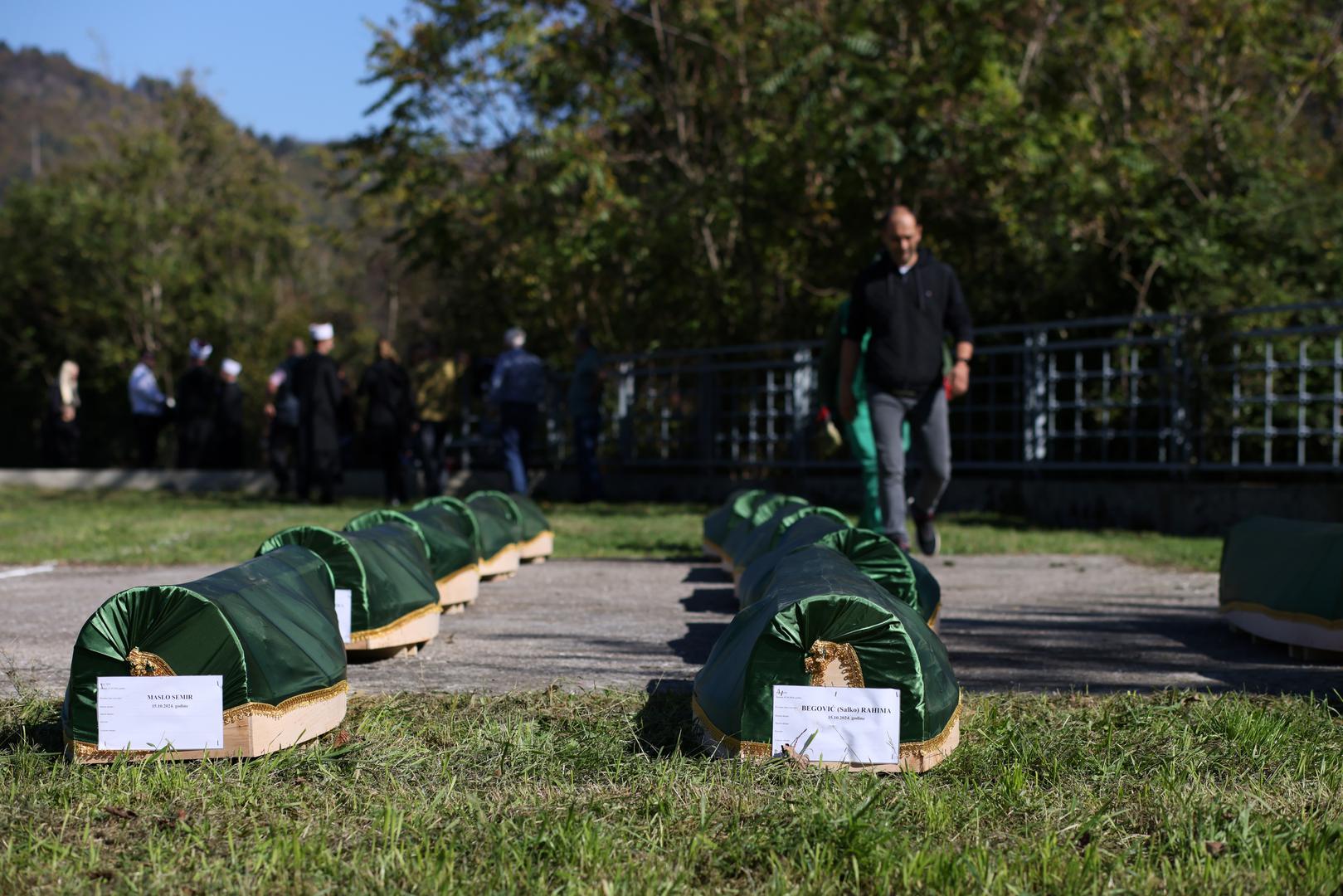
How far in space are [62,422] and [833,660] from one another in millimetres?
22634

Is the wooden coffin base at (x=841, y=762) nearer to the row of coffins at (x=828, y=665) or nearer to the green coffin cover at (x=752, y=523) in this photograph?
the row of coffins at (x=828, y=665)

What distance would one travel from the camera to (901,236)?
7.57 meters

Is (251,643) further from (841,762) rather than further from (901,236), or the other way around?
(901,236)

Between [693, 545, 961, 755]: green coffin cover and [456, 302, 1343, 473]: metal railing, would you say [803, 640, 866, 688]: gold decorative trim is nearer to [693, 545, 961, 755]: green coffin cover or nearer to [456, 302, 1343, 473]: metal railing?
[693, 545, 961, 755]: green coffin cover

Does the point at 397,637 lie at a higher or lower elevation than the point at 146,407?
lower

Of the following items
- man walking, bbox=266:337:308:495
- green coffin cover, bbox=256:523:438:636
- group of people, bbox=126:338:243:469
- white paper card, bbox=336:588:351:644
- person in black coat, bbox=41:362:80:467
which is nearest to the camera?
white paper card, bbox=336:588:351:644

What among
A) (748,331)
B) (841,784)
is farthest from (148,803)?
(748,331)

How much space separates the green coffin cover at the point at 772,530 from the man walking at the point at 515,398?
7780mm

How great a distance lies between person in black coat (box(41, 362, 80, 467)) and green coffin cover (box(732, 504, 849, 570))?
1792cm

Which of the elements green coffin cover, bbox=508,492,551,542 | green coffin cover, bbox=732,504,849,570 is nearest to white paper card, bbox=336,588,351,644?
green coffin cover, bbox=732,504,849,570

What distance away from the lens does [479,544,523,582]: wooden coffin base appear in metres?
7.73

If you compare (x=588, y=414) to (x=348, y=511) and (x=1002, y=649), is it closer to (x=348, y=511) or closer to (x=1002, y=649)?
(x=348, y=511)

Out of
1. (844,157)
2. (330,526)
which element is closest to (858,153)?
(844,157)

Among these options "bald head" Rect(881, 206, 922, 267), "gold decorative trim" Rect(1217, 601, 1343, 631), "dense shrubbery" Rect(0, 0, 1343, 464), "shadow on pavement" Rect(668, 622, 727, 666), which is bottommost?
"shadow on pavement" Rect(668, 622, 727, 666)
